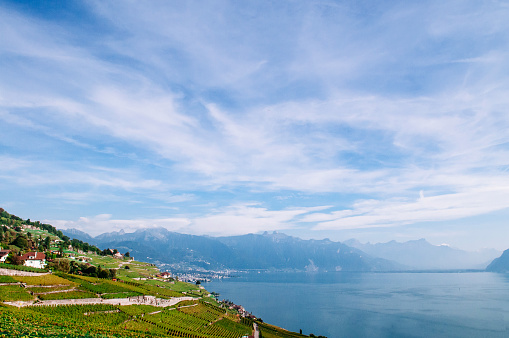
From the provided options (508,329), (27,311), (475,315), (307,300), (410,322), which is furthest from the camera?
(307,300)

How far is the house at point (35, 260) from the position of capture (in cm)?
7469

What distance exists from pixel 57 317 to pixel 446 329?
388 ft

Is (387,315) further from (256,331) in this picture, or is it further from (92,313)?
(92,313)

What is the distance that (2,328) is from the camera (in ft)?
109

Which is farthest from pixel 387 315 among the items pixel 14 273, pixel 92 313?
pixel 14 273

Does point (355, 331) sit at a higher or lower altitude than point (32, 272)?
lower

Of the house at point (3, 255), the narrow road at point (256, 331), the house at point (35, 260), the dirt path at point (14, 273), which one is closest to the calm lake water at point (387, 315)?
the narrow road at point (256, 331)

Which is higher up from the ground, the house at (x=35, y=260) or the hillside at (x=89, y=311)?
the house at (x=35, y=260)

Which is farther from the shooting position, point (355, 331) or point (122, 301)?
point (355, 331)

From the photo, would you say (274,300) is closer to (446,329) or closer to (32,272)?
(446,329)

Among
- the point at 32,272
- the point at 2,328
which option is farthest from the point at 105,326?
the point at 32,272

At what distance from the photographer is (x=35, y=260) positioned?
76.5m

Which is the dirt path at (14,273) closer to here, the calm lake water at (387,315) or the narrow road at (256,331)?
the narrow road at (256,331)

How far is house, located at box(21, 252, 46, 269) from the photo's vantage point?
74688mm
